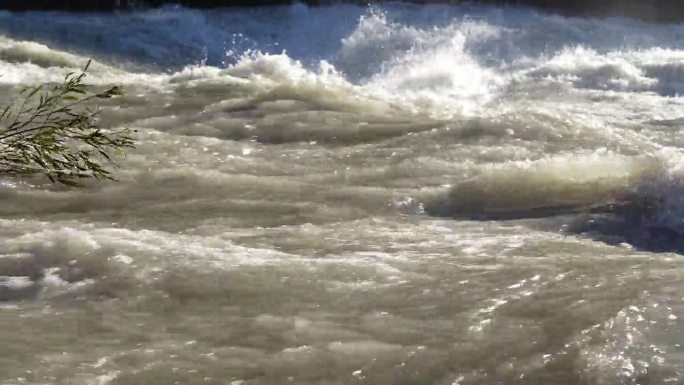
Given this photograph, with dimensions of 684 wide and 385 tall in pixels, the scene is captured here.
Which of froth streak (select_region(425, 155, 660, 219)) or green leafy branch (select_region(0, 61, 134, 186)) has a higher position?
green leafy branch (select_region(0, 61, 134, 186))

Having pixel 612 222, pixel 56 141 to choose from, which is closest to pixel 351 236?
pixel 612 222

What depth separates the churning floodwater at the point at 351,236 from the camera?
4.34 meters

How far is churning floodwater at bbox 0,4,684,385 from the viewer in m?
4.34

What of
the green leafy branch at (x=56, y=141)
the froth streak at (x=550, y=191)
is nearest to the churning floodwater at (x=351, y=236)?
the froth streak at (x=550, y=191)

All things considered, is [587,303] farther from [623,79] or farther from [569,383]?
[623,79]

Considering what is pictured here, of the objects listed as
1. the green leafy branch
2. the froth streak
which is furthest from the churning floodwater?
the green leafy branch

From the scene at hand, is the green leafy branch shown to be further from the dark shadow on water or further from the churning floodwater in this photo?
the dark shadow on water

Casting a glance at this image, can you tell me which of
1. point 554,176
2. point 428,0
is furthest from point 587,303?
point 428,0

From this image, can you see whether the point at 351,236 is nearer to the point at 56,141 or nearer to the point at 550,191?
the point at 550,191

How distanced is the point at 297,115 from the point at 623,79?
513 centimetres

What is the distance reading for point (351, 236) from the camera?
6.02m

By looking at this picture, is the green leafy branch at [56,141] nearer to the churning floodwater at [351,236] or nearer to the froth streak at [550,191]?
the churning floodwater at [351,236]

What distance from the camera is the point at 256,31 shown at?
15438 millimetres

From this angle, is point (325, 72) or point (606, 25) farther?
point (606, 25)
